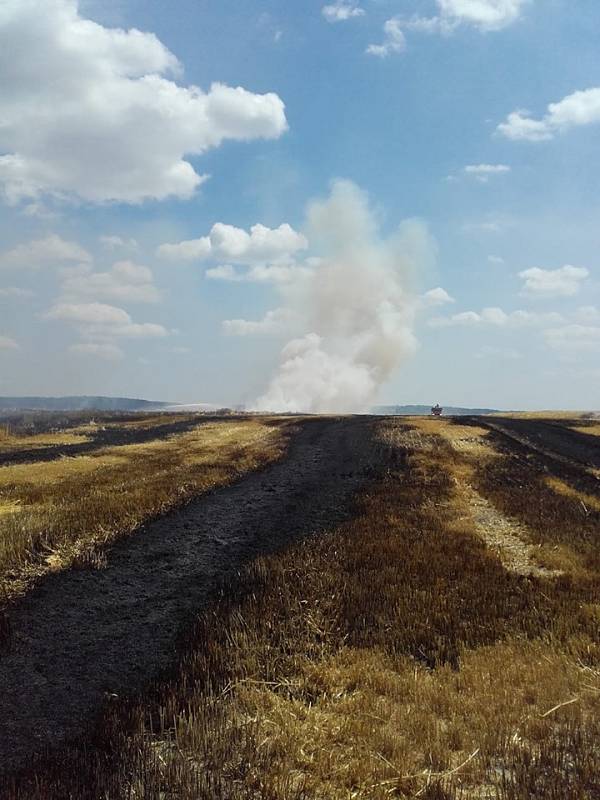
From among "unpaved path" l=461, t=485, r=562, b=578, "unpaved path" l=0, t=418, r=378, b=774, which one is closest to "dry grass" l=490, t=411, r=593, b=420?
"unpaved path" l=461, t=485, r=562, b=578

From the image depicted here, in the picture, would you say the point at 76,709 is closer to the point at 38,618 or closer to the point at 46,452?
the point at 38,618

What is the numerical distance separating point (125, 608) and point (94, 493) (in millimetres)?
12423

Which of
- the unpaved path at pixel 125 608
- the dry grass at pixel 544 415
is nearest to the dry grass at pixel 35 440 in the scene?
the unpaved path at pixel 125 608

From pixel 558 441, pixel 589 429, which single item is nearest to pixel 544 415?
pixel 589 429

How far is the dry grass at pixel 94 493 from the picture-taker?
16600 millimetres

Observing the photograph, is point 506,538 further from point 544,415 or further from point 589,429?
point 544,415

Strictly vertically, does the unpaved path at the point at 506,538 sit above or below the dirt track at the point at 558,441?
below

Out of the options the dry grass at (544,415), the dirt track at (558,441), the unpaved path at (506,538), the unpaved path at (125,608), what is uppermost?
the dry grass at (544,415)

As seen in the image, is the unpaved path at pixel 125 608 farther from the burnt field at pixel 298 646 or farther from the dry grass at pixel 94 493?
the dry grass at pixel 94 493

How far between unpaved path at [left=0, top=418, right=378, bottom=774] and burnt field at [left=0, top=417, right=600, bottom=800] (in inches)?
2.2

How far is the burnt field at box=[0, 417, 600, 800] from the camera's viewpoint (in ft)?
22.9

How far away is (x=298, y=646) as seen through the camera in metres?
10.8

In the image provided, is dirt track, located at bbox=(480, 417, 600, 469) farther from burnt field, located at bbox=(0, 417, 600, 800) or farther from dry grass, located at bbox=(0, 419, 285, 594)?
dry grass, located at bbox=(0, 419, 285, 594)

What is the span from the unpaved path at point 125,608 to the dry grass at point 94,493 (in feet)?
3.07
